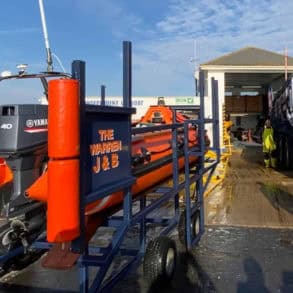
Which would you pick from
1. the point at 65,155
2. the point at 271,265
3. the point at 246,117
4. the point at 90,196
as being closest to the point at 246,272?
the point at 271,265

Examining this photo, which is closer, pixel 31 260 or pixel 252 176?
pixel 31 260

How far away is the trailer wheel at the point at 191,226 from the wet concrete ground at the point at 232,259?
14 centimetres

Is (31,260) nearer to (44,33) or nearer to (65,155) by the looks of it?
(44,33)

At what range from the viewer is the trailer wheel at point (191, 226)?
5.82m

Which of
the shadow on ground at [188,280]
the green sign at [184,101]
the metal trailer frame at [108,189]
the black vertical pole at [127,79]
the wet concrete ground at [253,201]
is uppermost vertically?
the green sign at [184,101]

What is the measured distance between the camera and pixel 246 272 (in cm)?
494


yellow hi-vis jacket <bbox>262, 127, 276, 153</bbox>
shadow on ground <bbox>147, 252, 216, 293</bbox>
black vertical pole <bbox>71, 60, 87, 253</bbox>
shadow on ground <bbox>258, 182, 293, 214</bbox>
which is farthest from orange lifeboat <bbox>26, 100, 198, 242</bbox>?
yellow hi-vis jacket <bbox>262, 127, 276, 153</bbox>

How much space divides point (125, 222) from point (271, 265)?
226cm

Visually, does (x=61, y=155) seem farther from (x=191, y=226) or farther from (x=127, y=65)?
(x=191, y=226)

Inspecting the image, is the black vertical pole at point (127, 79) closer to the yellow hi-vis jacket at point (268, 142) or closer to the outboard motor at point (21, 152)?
the outboard motor at point (21, 152)

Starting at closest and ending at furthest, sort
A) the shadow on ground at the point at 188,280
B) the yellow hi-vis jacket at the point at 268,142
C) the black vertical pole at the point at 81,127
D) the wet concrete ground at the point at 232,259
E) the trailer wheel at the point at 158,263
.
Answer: the black vertical pole at the point at 81,127
the trailer wheel at the point at 158,263
the shadow on ground at the point at 188,280
the wet concrete ground at the point at 232,259
the yellow hi-vis jacket at the point at 268,142

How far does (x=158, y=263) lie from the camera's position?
4352 mm

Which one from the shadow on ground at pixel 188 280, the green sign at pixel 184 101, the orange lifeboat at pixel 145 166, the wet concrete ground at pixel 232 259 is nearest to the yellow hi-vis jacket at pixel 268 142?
Result: the green sign at pixel 184 101

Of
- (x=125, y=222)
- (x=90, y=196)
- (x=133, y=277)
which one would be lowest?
(x=133, y=277)
